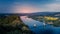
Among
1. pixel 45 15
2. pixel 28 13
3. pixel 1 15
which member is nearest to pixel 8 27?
pixel 1 15

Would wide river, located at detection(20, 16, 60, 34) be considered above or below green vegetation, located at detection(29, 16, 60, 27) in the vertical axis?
below

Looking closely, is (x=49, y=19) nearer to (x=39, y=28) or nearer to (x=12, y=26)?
(x=39, y=28)

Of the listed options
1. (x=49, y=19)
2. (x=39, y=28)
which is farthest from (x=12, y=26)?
(x=49, y=19)

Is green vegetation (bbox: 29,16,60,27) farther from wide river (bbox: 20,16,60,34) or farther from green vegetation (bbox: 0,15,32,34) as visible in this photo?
green vegetation (bbox: 0,15,32,34)

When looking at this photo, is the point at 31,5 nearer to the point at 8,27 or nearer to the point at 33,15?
the point at 33,15

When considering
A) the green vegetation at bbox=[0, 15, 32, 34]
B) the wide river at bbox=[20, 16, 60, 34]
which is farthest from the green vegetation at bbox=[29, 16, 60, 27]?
the green vegetation at bbox=[0, 15, 32, 34]

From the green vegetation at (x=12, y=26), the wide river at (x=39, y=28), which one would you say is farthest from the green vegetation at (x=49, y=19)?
→ the green vegetation at (x=12, y=26)
